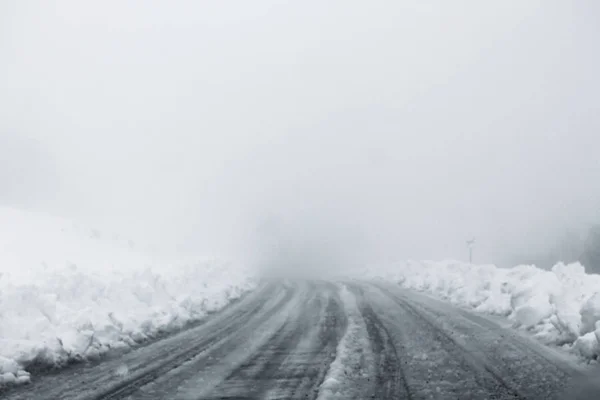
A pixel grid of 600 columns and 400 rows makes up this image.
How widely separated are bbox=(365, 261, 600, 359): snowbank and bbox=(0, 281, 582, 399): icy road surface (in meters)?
0.57

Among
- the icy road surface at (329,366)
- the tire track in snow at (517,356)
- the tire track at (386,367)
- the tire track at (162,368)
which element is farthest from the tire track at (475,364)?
the tire track at (162,368)

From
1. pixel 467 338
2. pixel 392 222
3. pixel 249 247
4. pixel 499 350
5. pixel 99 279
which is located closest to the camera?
pixel 499 350

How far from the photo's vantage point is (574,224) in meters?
105

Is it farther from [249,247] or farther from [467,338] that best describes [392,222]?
[467,338]

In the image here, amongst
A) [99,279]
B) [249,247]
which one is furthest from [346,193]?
[99,279]

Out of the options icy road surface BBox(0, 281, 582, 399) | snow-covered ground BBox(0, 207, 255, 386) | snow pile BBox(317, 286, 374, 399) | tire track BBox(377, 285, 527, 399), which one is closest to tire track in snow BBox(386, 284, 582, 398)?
icy road surface BBox(0, 281, 582, 399)

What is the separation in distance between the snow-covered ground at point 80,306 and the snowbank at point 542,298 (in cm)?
826

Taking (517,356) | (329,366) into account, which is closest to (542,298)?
(517,356)

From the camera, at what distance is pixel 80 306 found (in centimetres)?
1023

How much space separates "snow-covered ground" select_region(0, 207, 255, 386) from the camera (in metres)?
7.88

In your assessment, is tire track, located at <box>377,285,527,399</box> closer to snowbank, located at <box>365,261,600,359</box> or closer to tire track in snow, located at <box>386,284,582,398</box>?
tire track in snow, located at <box>386,284,582,398</box>

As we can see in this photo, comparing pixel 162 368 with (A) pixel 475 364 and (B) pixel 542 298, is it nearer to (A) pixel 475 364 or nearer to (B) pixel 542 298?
(A) pixel 475 364

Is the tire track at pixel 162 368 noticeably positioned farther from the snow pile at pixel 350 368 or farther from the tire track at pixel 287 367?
the snow pile at pixel 350 368

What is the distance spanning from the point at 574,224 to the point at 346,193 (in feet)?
183
